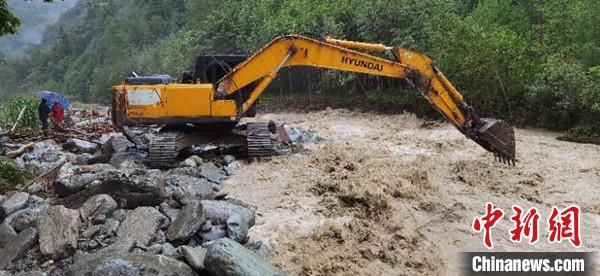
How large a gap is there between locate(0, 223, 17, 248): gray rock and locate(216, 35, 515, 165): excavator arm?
5020mm

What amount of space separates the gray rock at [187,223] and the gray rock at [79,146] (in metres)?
7.27

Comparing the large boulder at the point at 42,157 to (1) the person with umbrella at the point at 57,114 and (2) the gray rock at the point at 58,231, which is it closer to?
(1) the person with umbrella at the point at 57,114

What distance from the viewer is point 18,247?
19.6 feet

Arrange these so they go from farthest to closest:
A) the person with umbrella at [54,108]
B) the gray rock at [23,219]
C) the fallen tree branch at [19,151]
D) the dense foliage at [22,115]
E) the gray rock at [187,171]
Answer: the dense foliage at [22,115]
the person with umbrella at [54,108]
the fallen tree branch at [19,151]
the gray rock at [187,171]
the gray rock at [23,219]

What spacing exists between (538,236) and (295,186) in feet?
12.7

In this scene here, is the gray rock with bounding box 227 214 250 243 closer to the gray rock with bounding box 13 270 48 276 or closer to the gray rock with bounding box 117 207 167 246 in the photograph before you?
the gray rock with bounding box 117 207 167 246

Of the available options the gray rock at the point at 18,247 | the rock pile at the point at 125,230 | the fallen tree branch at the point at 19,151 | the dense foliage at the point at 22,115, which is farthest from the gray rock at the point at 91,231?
the dense foliage at the point at 22,115

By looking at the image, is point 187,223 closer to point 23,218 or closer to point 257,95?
point 23,218

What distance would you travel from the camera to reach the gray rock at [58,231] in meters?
5.86

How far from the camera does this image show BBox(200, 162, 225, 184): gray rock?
976 centimetres

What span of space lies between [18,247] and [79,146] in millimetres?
7748

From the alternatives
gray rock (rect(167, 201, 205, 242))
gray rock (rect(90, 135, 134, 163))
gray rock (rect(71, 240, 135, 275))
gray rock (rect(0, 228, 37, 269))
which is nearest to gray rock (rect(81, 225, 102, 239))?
gray rock (rect(71, 240, 135, 275))

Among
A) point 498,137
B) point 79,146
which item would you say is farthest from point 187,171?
point 498,137

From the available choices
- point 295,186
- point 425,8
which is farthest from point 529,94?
point 295,186
